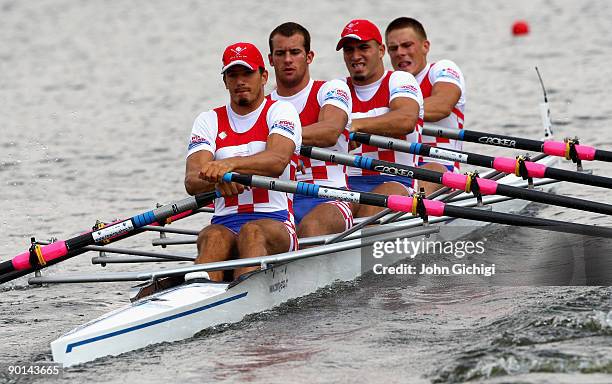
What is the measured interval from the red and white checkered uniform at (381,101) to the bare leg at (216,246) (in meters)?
2.33

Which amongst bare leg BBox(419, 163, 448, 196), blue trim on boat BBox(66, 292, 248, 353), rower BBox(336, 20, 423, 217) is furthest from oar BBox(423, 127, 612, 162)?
blue trim on boat BBox(66, 292, 248, 353)

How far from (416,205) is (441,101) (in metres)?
3.11

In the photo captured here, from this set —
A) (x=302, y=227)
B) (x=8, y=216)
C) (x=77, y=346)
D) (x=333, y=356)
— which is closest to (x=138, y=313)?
(x=77, y=346)

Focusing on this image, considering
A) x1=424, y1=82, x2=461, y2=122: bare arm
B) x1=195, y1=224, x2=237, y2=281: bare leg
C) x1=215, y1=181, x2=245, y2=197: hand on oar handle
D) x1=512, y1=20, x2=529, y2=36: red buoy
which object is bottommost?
x1=195, y1=224, x2=237, y2=281: bare leg

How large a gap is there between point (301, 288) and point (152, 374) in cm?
185

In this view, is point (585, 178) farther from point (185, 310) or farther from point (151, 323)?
point (151, 323)

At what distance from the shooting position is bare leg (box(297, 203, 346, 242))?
9.05m

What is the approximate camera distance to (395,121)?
10.1 meters

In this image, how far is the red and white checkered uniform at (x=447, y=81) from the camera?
37.5 ft

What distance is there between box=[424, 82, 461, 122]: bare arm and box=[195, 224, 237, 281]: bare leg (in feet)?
11.1

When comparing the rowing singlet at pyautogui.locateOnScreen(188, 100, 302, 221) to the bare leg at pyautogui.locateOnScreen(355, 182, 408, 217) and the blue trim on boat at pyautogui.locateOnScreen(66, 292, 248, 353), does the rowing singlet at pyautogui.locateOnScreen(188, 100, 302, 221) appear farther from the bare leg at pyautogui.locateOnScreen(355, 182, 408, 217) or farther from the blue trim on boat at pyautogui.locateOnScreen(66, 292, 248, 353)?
the bare leg at pyautogui.locateOnScreen(355, 182, 408, 217)

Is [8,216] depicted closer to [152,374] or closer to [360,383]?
[152,374]

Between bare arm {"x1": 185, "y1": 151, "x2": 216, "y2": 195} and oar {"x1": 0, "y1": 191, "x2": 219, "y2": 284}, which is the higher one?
bare arm {"x1": 185, "y1": 151, "x2": 216, "y2": 195}

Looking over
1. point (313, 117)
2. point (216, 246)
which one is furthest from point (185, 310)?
point (313, 117)
